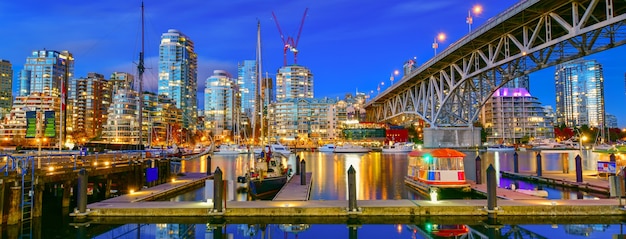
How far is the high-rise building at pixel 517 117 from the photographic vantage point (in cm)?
15712

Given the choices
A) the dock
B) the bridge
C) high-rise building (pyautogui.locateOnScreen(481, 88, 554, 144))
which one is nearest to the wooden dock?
the dock

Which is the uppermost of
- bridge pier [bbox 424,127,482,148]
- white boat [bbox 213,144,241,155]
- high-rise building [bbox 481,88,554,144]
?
high-rise building [bbox 481,88,554,144]

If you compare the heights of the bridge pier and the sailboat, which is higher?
the bridge pier

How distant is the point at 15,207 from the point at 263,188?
13.2 m

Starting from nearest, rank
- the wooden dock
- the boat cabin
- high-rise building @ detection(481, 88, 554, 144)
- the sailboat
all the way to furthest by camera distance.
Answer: the wooden dock → the sailboat → the boat cabin → high-rise building @ detection(481, 88, 554, 144)

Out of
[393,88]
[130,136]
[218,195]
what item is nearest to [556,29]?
[218,195]

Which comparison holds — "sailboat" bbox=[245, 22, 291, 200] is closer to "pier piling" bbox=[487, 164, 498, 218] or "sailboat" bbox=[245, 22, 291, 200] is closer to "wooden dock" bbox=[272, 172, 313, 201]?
"wooden dock" bbox=[272, 172, 313, 201]

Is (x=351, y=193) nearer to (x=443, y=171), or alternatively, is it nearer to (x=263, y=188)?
(x=263, y=188)

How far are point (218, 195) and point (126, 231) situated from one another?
3816 mm

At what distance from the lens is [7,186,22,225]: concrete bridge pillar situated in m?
17.5

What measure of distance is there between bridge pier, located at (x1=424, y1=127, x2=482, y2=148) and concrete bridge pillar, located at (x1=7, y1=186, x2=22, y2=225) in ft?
285

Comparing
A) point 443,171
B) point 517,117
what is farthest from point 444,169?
point 517,117

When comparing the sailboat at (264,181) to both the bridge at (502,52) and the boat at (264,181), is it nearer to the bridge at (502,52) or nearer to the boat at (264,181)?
the boat at (264,181)

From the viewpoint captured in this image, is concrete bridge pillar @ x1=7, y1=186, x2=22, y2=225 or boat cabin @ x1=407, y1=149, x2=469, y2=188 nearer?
concrete bridge pillar @ x1=7, y1=186, x2=22, y2=225
